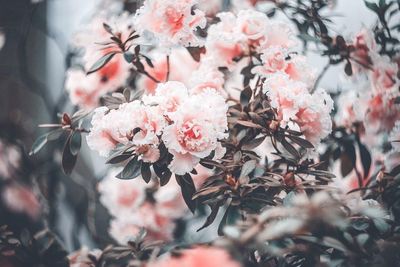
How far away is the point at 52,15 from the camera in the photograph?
195cm

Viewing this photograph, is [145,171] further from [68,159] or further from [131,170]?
[68,159]

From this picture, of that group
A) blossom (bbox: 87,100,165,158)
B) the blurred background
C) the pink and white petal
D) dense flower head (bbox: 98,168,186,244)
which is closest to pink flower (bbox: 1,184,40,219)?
the blurred background

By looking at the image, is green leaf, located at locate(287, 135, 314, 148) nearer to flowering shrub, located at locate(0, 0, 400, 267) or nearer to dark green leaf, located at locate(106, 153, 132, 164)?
flowering shrub, located at locate(0, 0, 400, 267)

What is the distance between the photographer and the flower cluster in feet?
2.79

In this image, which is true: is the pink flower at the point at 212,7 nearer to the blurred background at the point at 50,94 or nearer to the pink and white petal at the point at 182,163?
the blurred background at the point at 50,94

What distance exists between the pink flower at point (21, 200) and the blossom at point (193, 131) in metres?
0.90

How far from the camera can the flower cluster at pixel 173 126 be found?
851 millimetres

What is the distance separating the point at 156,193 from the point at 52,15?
0.98 m

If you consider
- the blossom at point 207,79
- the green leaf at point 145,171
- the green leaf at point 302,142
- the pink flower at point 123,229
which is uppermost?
the blossom at point 207,79

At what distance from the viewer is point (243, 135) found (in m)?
1.00

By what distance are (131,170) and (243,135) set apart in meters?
0.26

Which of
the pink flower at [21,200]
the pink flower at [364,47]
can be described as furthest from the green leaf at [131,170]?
the pink flower at [21,200]

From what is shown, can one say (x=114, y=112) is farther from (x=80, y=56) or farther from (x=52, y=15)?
(x=52, y=15)

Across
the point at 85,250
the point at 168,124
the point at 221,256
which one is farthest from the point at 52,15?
the point at 221,256
